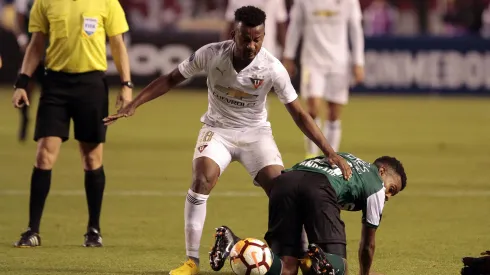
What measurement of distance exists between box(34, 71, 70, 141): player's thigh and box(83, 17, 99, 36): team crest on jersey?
468mm

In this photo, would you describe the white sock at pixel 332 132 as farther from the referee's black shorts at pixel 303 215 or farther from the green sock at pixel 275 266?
the green sock at pixel 275 266

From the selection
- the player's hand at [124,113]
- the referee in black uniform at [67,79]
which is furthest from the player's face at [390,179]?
the referee in black uniform at [67,79]

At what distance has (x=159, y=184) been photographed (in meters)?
13.7

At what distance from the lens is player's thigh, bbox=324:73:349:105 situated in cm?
1509

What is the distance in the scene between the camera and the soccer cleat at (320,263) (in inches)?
298

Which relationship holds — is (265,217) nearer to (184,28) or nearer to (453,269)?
(453,269)

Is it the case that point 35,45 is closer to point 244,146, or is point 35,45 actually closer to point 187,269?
point 244,146

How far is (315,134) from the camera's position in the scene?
27.6 ft

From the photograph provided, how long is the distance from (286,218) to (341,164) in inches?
21.1

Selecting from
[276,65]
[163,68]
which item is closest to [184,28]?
[163,68]

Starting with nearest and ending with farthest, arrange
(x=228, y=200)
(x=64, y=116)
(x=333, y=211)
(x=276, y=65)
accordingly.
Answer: (x=333, y=211) → (x=276, y=65) → (x=64, y=116) → (x=228, y=200)

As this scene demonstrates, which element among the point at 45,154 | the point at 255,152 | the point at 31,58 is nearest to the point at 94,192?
the point at 45,154

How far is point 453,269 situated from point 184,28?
20235 millimetres

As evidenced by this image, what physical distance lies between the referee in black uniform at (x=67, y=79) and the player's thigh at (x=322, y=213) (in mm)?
2327
